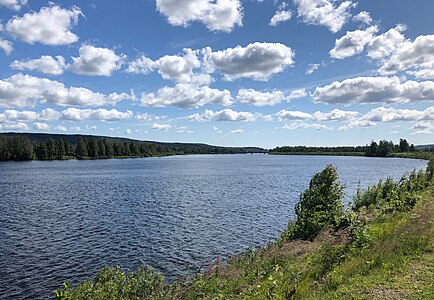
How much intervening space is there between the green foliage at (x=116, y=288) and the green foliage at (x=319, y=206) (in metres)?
8.86

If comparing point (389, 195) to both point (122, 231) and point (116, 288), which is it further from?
point (116, 288)

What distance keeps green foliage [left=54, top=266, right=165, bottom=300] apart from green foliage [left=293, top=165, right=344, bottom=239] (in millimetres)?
8862

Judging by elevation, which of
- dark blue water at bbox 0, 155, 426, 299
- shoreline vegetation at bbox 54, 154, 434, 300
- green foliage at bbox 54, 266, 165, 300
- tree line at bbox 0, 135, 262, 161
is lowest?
dark blue water at bbox 0, 155, 426, 299

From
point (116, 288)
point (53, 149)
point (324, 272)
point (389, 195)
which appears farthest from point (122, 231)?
point (53, 149)

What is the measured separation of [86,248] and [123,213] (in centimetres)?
1240

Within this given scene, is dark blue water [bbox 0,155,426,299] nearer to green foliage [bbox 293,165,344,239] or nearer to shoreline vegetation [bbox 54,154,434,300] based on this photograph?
shoreline vegetation [bbox 54,154,434,300]

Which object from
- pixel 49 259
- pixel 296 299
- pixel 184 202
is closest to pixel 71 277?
pixel 49 259

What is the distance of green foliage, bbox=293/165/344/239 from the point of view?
1964 cm

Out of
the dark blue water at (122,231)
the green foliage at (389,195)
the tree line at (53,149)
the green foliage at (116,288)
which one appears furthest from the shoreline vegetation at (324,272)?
the tree line at (53,149)

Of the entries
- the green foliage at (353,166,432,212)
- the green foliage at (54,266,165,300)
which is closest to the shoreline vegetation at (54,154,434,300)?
the green foliage at (54,266,165,300)

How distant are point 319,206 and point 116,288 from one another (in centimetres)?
1188

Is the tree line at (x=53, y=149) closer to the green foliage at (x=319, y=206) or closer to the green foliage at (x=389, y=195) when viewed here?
the green foliage at (x=389, y=195)

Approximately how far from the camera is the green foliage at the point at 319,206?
19641 millimetres

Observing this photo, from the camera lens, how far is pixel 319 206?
20297 millimetres
